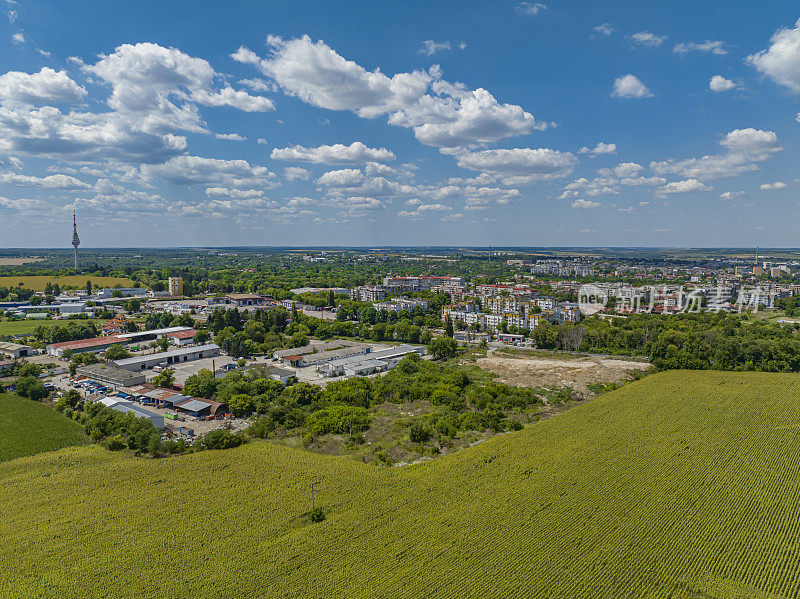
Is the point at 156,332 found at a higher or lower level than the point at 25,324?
lower

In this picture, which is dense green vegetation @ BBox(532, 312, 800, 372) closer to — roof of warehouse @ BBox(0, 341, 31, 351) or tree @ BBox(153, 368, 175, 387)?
tree @ BBox(153, 368, 175, 387)

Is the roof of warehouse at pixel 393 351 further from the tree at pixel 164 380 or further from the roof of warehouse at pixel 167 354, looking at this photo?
the tree at pixel 164 380

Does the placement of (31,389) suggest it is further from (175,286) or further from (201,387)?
(175,286)

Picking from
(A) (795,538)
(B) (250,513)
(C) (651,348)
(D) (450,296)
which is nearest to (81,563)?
(B) (250,513)

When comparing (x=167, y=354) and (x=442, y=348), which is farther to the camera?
(x=442, y=348)

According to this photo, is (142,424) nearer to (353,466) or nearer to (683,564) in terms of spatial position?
(353,466)

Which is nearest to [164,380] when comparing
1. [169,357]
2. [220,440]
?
[169,357]

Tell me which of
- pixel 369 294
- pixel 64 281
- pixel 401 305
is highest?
pixel 64 281

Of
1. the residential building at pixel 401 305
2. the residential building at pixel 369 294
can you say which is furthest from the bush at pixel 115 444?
the residential building at pixel 369 294

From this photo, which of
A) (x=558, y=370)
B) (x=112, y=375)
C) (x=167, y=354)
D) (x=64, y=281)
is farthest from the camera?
(x=64, y=281)
